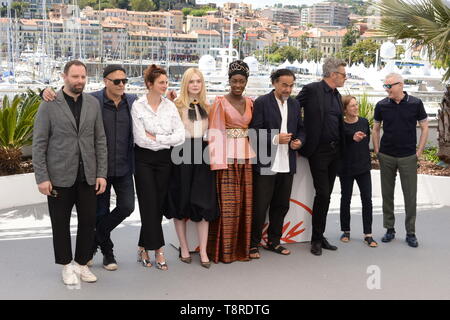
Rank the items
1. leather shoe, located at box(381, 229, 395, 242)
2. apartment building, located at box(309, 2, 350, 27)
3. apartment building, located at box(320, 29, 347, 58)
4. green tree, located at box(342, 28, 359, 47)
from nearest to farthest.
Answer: leather shoe, located at box(381, 229, 395, 242)
green tree, located at box(342, 28, 359, 47)
apartment building, located at box(320, 29, 347, 58)
apartment building, located at box(309, 2, 350, 27)

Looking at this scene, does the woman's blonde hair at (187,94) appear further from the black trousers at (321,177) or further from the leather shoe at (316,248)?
the leather shoe at (316,248)

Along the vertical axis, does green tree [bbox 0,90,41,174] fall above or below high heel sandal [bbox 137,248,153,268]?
above

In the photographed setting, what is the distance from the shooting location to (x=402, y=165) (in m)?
4.83

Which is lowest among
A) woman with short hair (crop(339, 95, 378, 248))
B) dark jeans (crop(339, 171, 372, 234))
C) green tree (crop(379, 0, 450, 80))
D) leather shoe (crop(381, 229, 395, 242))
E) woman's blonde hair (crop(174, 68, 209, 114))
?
leather shoe (crop(381, 229, 395, 242))

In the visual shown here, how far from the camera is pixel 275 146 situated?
4.37m

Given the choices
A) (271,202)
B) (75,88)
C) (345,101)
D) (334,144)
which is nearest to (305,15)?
(345,101)

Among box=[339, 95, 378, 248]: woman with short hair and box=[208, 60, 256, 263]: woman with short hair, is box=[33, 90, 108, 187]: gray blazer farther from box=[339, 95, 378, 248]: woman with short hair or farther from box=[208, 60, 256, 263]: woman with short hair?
box=[339, 95, 378, 248]: woman with short hair

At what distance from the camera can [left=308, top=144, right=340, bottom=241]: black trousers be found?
14.9ft

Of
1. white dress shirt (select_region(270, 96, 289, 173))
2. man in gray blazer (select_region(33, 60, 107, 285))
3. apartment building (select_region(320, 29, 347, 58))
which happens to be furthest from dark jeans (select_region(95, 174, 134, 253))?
apartment building (select_region(320, 29, 347, 58))

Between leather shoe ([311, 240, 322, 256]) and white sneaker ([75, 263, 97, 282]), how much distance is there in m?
1.83

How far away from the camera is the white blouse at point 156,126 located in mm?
3924

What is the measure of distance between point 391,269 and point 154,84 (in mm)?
2299

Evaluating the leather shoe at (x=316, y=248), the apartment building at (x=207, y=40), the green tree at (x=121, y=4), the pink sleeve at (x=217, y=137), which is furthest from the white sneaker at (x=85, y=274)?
the apartment building at (x=207, y=40)

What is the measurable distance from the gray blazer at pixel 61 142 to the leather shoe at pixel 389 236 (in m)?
2.76
